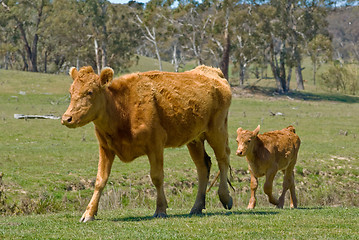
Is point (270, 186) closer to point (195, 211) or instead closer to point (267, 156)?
point (267, 156)

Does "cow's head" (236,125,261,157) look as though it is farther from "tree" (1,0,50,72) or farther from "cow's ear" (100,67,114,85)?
"tree" (1,0,50,72)

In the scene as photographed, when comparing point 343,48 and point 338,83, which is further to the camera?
point 343,48

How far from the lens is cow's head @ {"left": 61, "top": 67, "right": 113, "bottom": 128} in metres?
8.77

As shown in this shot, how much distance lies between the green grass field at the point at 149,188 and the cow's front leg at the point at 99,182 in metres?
0.22

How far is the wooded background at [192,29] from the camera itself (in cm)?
5934

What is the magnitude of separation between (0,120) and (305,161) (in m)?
15.9

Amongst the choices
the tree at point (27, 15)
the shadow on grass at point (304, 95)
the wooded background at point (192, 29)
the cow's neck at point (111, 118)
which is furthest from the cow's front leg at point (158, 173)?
the tree at point (27, 15)

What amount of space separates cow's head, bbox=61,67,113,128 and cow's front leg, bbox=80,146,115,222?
70cm

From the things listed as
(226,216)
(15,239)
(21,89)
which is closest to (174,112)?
(226,216)

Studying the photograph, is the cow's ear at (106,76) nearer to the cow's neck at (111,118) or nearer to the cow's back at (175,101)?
the cow's neck at (111,118)

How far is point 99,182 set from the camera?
9.30m

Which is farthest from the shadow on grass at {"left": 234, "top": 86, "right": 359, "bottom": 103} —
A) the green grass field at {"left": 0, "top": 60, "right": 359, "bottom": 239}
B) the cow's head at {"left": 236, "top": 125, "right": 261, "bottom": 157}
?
the cow's head at {"left": 236, "top": 125, "right": 261, "bottom": 157}

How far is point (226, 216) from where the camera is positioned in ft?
31.6

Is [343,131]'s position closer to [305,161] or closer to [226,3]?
[305,161]
